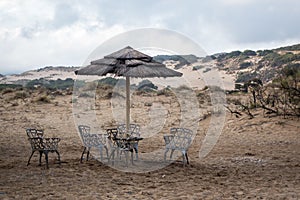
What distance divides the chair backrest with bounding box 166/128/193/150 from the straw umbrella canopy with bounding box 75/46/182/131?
1201 mm

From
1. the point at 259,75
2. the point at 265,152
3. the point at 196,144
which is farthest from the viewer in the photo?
the point at 259,75

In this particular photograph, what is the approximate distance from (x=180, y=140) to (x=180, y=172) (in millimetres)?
999

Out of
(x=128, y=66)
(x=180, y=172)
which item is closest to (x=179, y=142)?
(x=180, y=172)

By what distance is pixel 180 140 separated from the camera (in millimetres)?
8328

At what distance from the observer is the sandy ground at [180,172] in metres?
5.99

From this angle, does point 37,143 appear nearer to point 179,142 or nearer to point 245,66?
point 179,142

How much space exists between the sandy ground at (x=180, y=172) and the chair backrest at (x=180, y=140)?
0.38 m

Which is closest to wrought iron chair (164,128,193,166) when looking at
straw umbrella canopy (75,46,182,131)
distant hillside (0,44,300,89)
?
straw umbrella canopy (75,46,182,131)

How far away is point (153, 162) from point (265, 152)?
277 cm

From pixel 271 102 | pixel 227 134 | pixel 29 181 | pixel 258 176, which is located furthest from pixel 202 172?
pixel 271 102

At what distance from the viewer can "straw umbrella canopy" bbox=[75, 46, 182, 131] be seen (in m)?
7.27

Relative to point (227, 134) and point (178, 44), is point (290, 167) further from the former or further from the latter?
point (227, 134)

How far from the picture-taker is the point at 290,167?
7.86 m

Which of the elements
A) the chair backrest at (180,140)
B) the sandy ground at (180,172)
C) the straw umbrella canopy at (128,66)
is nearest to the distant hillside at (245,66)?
the sandy ground at (180,172)
